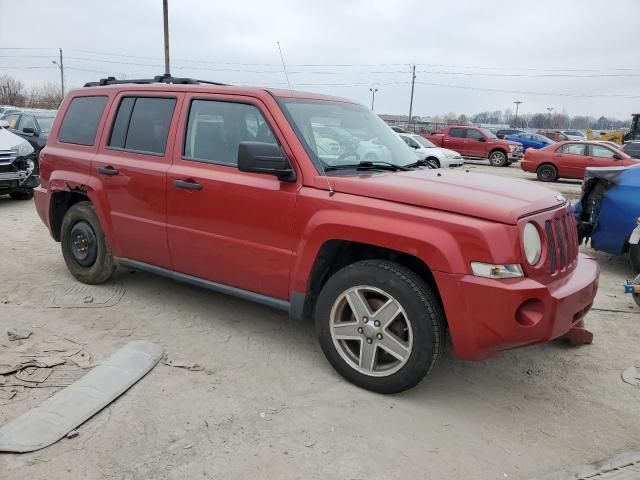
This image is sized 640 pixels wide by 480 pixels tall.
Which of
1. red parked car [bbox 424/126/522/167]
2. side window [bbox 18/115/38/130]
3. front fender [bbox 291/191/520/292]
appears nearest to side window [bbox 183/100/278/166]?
front fender [bbox 291/191/520/292]

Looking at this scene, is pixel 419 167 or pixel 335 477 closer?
pixel 335 477

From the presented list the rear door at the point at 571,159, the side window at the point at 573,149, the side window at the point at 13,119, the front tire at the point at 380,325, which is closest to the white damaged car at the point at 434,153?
the rear door at the point at 571,159

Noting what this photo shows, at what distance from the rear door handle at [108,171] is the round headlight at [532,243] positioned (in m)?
3.36

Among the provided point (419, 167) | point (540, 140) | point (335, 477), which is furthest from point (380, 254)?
point (540, 140)

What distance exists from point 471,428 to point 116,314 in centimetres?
307

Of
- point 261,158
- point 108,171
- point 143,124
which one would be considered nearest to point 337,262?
point 261,158

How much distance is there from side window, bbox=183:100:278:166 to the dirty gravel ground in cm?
141

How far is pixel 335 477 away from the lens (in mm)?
2633

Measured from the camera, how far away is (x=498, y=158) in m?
24.5

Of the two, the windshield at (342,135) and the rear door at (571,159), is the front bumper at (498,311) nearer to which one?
the windshield at (342,135)

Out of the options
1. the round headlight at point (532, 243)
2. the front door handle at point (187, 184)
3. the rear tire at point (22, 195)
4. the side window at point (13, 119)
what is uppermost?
the side window at point (13, 119)

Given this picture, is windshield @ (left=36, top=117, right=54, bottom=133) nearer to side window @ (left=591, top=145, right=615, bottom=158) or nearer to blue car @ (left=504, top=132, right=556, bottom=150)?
side window @ (left=591, top=145, right=615, bottom=158)

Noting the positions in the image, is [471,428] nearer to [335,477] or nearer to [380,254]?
[335,477]

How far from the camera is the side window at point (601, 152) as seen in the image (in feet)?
56.4
